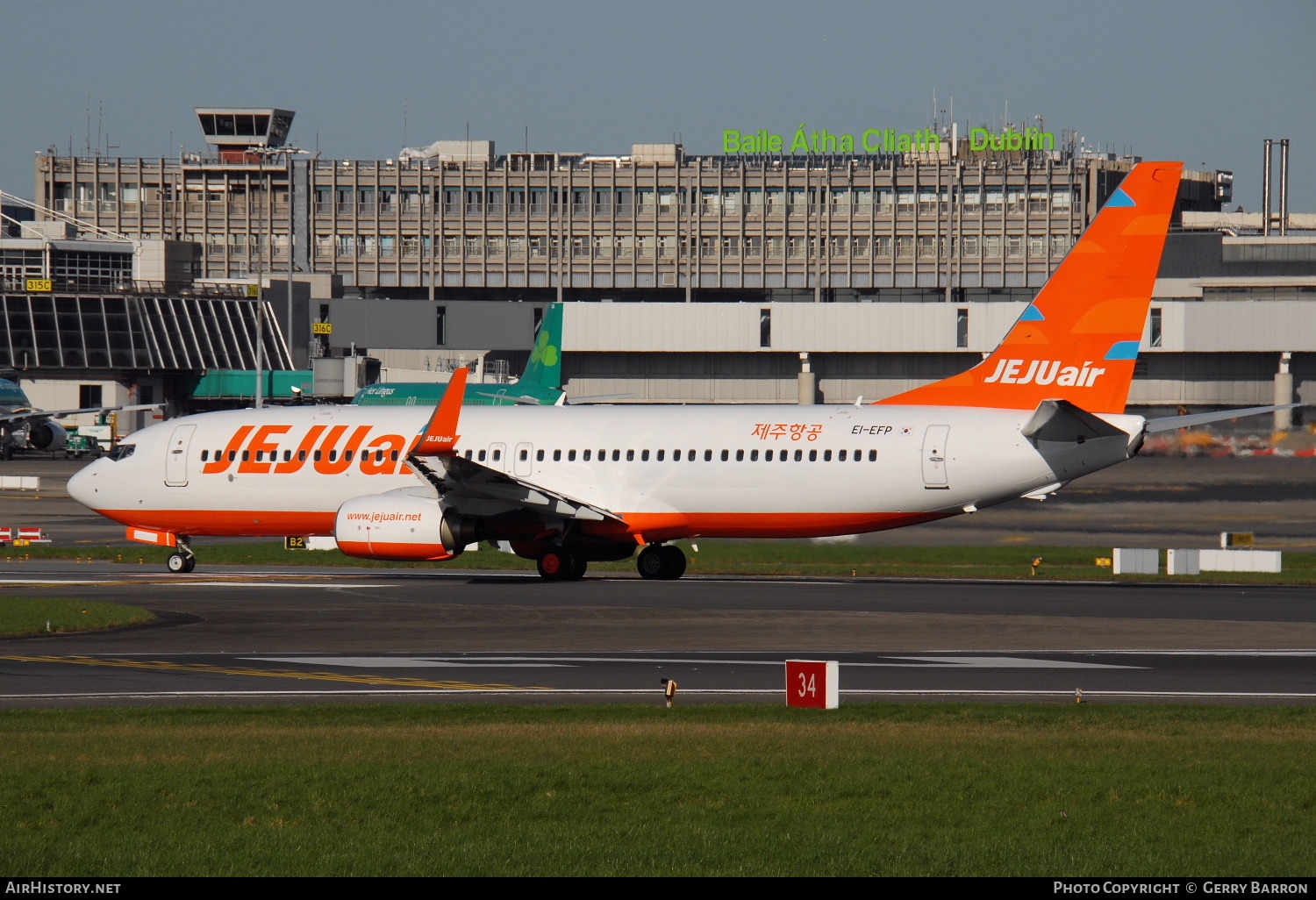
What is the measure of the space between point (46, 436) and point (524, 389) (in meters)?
35.3

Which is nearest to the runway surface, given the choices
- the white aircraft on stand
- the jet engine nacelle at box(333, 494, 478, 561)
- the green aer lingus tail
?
the jet engine nacelle at box(333, 494, 478, 561)

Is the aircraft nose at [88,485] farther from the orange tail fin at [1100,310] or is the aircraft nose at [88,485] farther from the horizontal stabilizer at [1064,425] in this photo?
the horizontal stabilizer at [1064,425]

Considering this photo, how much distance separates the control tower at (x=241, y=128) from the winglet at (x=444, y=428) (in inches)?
4780

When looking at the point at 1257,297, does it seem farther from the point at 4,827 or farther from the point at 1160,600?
the point at 4,827

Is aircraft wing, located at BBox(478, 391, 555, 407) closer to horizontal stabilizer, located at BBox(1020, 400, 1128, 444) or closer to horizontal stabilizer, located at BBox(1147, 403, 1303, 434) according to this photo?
horizontal stabilizer, located at BBox(1020, 400, 1128, 444)

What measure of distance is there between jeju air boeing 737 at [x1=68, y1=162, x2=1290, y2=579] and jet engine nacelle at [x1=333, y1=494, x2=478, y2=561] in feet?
0.13

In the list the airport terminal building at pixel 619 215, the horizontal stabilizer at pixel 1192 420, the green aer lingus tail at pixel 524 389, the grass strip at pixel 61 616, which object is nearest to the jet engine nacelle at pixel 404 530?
the grass strip at pixel 61 616

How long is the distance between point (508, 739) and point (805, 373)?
101 metres

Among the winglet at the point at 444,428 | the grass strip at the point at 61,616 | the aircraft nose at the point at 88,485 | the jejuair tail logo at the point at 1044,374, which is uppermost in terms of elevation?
the jejuair tail logo at the point at 1044,374

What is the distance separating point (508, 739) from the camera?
16031mm

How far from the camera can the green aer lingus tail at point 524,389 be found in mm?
75125

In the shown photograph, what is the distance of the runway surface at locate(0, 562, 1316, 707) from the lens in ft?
69.5

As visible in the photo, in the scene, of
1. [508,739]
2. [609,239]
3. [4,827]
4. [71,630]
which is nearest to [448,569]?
[71,630]

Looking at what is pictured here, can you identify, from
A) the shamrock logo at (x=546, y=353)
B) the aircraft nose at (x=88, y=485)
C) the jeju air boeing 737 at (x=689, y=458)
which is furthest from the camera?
the shamrock logo at (x=546, y=353)
